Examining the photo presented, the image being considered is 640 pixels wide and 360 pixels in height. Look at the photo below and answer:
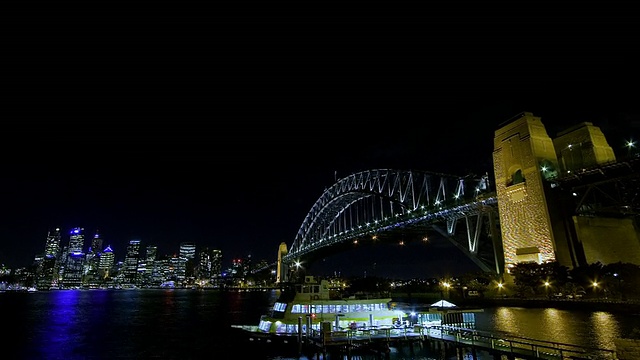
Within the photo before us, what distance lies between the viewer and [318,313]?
80.2ft

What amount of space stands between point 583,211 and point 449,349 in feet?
78.9

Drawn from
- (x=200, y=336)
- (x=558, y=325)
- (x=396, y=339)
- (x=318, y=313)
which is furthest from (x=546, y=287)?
(x=200, y=336)

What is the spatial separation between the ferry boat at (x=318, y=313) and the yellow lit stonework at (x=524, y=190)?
18714mm

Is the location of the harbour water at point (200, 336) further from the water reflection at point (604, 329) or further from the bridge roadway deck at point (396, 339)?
the bridge roadway deck at point (396, 339)

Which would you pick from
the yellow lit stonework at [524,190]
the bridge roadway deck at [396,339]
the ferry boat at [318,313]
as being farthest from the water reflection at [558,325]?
the ferry boat at [318,313]

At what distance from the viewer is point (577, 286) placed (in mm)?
32719

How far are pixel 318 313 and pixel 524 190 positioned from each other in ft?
87.2

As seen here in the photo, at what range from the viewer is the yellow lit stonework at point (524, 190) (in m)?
36.0

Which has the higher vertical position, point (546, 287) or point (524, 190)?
point (524, 190)

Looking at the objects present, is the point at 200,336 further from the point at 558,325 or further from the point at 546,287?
the point at 546,287

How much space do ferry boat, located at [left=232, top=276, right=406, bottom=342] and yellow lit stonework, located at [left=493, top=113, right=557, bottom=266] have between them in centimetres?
1871

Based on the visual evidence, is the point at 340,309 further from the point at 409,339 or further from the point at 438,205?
the point at 438,205

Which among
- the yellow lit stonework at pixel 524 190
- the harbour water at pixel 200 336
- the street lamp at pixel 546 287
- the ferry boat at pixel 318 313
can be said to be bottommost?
the harbour water at pixel 200 336

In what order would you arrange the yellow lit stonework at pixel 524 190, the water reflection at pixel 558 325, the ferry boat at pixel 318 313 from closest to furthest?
1. the water reflection at pixel 558 325
2. the ferry boat at pixel 318 313
3. the yellow lit stonework at pixel 524 190
